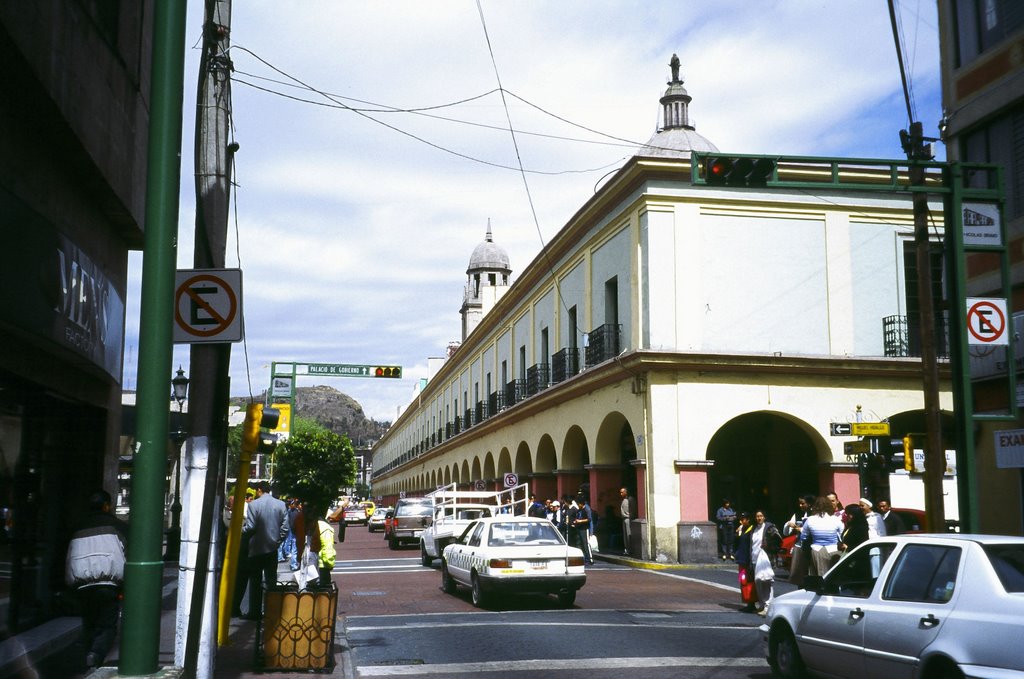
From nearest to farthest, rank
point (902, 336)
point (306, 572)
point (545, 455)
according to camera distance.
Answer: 1. point (306, 572)
2. point (902, 336)
3. point (545, 455)

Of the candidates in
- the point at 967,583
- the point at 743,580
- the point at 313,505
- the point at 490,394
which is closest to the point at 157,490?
the point at 967,583

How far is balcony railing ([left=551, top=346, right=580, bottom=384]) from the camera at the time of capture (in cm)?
3247

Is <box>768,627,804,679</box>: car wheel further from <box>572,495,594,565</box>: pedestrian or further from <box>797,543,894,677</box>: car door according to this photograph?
<box>572,495,594,565</box>: pedestrian

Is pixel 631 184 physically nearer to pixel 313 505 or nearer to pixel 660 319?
pixel 660 319

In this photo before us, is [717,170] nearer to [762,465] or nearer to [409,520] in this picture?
[762,465]

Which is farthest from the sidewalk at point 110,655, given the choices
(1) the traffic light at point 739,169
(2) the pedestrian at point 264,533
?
(1) the traffic light at point 739,169

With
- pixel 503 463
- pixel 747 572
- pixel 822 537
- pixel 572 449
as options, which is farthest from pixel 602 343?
pixel 503 463

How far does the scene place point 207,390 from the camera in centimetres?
776

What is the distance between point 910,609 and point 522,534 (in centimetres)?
946

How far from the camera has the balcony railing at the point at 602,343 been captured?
1130 inches

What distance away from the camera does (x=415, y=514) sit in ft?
112

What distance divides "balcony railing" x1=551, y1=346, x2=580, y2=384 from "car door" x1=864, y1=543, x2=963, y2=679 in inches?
955

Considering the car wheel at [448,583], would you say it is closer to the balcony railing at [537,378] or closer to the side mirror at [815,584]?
the side mirror at [815,584]

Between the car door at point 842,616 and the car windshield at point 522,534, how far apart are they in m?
7.54
